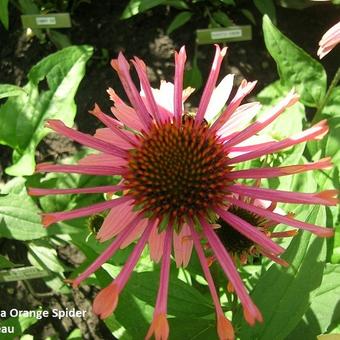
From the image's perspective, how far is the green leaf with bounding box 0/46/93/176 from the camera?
3.55 feet

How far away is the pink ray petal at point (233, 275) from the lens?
54 cm

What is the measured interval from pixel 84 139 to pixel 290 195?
0.89 ft

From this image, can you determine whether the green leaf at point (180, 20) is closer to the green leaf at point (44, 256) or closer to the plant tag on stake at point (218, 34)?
the plant tag on stake at point (218, 34)

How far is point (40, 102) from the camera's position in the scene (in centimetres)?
110

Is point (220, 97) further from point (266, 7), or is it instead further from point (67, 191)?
point (266, 7)

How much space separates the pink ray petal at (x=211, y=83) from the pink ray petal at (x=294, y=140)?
8 centimetres

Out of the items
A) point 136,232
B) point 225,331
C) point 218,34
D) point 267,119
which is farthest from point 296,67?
point 225,331

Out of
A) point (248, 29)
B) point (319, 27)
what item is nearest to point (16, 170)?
point (248, 29)

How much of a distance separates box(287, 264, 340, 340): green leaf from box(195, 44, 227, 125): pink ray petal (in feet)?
0.99

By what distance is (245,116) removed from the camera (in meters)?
0.75

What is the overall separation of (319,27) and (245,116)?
1.10 meters

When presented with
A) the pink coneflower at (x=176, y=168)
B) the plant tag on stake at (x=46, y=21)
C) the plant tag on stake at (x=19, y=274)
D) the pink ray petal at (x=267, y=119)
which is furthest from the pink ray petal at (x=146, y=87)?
the plant tag on stake at (x=46, y=21)

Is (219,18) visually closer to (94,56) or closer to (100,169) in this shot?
(94,56)

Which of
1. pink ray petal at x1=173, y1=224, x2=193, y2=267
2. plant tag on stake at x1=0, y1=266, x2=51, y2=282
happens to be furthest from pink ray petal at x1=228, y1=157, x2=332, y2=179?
plant tag on stake at x1=0, y1=266, x2=51, y2=282
